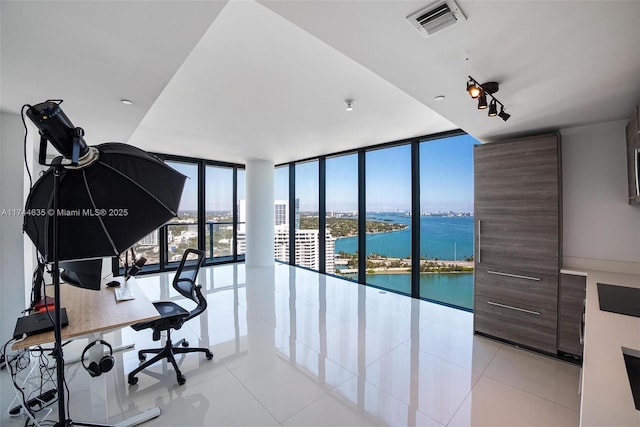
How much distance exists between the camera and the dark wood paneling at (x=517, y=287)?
270cm

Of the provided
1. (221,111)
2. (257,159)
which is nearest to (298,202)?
(257,159)

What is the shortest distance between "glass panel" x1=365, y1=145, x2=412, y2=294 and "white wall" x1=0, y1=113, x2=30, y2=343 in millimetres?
4823

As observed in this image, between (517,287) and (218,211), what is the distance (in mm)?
6549

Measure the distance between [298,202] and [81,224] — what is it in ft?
18.8

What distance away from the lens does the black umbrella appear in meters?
1.24

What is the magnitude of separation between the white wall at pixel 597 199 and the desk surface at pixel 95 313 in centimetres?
421

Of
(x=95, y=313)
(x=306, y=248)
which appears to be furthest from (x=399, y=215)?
(x=95, y=313)

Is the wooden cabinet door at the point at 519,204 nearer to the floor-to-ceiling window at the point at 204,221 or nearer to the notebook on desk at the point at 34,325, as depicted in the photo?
the notebook on desk at the point at 34,325

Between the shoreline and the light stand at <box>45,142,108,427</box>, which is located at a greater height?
the light stand at <box>45,142,108,427</box>

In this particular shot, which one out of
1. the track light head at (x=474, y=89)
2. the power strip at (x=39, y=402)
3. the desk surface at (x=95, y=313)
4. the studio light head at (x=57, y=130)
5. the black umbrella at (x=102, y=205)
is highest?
the track light head at (x=474, y=89)

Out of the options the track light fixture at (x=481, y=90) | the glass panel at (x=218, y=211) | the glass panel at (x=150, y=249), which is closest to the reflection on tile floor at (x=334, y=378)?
the track light fixture at (x=481, y=90)

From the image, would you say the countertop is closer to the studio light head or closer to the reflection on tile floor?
the reflection on tile floor

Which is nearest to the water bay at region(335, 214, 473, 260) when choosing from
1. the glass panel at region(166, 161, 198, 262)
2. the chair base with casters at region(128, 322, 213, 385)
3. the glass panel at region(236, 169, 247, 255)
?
the chair base with casters at region(128, 322, 213, 385)

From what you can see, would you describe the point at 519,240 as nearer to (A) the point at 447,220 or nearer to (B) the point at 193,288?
(A) the point at 447,220
